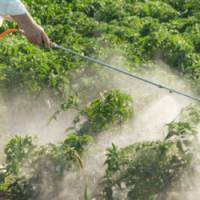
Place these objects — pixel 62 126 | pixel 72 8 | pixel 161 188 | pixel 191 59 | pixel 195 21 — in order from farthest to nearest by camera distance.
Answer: pixel 72 8, pixel 195 21, pixel 191 59, pixel 62 126, pixel 161 188

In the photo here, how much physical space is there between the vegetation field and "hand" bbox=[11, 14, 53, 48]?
3.05ft

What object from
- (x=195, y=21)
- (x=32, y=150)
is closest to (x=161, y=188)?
(x=32, y=150)

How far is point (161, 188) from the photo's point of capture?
5930 millimetres

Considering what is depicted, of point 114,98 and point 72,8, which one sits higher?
point 114,98

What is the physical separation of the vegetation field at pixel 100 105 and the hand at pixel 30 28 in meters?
0.93

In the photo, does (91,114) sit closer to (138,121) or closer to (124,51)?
(138,121)

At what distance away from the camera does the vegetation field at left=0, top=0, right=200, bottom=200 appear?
19.8 ft

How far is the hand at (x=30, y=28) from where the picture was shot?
18.9ft

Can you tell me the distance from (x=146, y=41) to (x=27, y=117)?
192cm

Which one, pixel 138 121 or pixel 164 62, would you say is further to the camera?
pixel 164 62

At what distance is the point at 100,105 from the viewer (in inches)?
273

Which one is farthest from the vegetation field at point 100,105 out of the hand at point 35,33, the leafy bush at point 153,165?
the hand at point 35,33

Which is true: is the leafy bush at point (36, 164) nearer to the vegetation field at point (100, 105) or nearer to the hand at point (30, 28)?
the vegetation field at point (100, 105)

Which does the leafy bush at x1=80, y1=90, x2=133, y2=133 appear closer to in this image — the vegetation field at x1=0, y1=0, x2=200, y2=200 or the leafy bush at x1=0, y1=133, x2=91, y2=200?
the vegetation field at x1=0, y1=0, x2=200, y2=200
